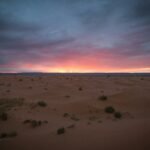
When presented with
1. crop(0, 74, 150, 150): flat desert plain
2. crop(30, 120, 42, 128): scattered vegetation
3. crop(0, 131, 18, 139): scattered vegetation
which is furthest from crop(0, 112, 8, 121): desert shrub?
crop(0, 131, 18, 139): scattered vegetation

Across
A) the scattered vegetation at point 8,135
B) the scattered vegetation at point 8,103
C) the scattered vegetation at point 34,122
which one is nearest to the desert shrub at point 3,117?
the scattered vegetation at point 34,122

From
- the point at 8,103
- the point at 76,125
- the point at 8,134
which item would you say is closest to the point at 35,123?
the point at 8,134

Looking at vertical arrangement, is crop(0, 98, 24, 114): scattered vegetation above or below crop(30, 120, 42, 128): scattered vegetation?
above

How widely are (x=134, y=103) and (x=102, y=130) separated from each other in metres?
5.48

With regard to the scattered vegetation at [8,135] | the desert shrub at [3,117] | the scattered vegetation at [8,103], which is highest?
the scattered vegetation at [8,103]

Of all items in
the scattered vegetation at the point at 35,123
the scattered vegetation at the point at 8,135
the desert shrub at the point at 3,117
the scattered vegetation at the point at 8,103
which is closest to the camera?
the scattered vegetation at the point at 8,135

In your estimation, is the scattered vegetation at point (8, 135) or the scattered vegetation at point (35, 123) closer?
the scattered vegetation at point (8, 135)

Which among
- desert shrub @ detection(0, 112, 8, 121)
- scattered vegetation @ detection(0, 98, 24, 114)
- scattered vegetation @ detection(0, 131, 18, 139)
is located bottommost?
scattered vegetation @ detection(0, 131, 18, 139)

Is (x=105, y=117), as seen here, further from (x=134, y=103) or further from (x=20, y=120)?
(x=20, y=120)

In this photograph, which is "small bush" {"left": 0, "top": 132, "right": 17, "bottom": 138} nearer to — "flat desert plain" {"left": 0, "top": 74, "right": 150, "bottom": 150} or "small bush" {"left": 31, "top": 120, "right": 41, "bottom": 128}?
"flat desert plain" {"left": 0, "top": 74, "right": 150, "bottom": 150}

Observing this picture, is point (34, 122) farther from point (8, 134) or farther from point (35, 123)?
point (8, 134)

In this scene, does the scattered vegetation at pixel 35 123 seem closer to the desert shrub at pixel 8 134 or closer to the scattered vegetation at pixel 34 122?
the scattered vegetation at pixel 34 122

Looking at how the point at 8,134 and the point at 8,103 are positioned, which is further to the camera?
the point at 8,103

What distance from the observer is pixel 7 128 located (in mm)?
6848
